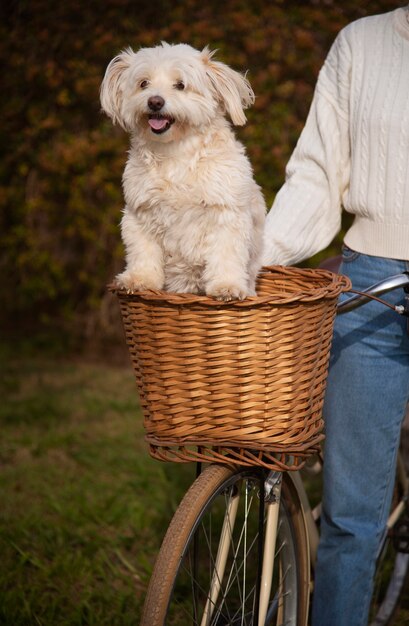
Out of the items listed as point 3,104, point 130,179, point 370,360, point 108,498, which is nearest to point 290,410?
point 370,360

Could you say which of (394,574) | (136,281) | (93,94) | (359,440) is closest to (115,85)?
(136,281)

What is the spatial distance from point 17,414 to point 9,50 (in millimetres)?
2454

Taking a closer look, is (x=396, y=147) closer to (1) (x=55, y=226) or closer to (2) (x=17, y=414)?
(2) (x=17, y=414)

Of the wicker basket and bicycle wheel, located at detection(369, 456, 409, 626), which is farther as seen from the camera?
bicycle wheel, located at detection(369, 456, 409, 626)

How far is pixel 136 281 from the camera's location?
1952 millimetres

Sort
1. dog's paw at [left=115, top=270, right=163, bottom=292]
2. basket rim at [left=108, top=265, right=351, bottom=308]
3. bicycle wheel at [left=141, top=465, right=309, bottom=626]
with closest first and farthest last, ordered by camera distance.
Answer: basket rim at [left=108, top=265, right=351, bottom=308] → bicycle wheel at [left=141, top=465, right=309, bottom=626] → dog's paw at [left=115, top=270, right=163, bottom=292]

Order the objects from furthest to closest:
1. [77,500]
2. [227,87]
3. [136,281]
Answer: [77,500] < [227,87] < [136,281]

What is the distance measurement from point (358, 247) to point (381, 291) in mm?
284

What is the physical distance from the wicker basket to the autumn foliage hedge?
3812 millimetres

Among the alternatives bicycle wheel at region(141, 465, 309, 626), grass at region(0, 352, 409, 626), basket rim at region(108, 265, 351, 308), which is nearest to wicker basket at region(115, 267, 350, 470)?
basket rim at region(108, 265, 351, 308)

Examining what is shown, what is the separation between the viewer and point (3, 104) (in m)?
5.69

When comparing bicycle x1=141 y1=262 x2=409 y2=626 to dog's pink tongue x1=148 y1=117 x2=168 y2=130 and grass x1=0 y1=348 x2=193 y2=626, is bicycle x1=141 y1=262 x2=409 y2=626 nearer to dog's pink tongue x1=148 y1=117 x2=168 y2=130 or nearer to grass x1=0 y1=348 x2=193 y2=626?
dog's pink tongue x1=148 y1=117 x2=168 y2=130

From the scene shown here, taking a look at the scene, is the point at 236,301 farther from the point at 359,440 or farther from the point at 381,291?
the point at 359,440

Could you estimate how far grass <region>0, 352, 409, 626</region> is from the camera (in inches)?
116
